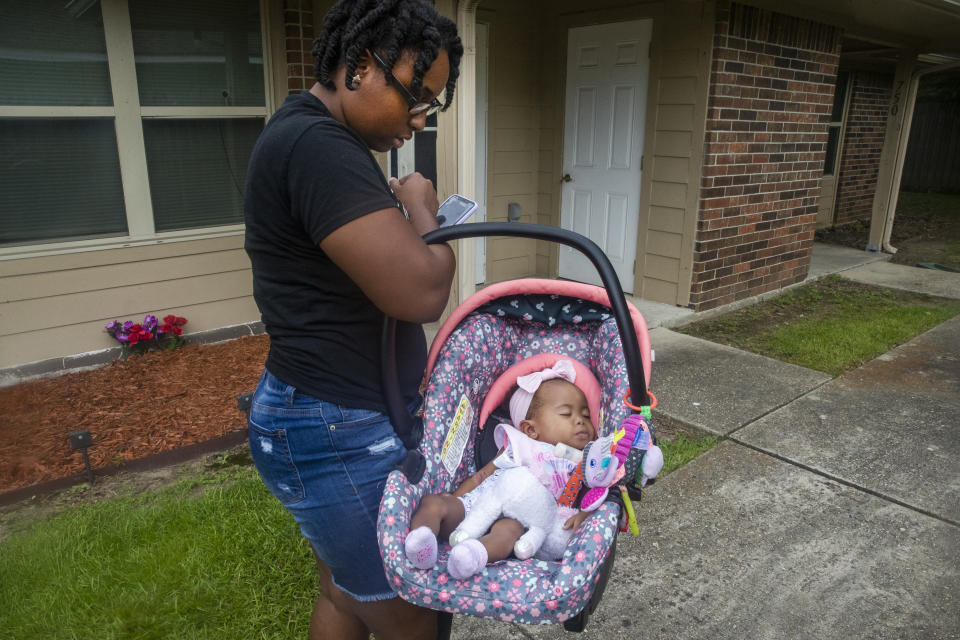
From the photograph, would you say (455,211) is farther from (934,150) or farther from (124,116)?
(934,150)

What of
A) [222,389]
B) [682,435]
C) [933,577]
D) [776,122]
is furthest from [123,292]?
[776,122]

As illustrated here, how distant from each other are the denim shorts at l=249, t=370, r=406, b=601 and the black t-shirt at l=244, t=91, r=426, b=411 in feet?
0.14

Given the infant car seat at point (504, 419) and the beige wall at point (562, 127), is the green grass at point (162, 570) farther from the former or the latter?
the beige wall at point (562, 127)

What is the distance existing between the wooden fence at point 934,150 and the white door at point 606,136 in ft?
46.6

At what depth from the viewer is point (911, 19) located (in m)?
7.24

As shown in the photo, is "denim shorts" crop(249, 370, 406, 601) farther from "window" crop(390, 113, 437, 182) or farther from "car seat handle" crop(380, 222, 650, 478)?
"window" crop(390, 113, 437, 182)

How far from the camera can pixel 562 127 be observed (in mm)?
6836

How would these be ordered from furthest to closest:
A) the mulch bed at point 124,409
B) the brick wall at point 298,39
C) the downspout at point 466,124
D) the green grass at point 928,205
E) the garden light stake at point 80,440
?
the green grass at point 928,205
the brick wall at point 298,39
the downspout at point 466,124
the mulch bed at point 124,409
the garden light stake at point 80,440

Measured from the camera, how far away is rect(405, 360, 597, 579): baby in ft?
4.78

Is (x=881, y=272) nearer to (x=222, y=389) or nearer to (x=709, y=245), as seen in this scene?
(x=709, y=245)

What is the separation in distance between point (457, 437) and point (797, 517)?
1958 millimetres

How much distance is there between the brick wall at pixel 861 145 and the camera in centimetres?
1110

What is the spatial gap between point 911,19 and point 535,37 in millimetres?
4172

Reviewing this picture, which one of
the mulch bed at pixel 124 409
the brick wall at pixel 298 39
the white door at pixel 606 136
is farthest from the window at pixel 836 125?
the mulch bed at pixel 124 409
